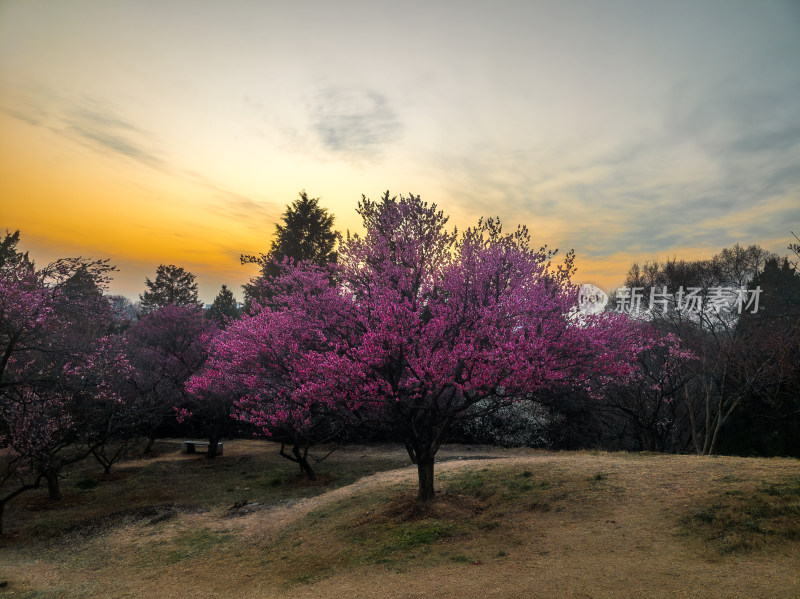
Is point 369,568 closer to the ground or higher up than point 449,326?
closer to the ground

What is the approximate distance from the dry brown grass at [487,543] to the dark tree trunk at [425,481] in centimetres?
34

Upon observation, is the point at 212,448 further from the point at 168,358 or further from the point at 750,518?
the point at 750,518

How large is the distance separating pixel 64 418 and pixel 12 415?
166 centimetres

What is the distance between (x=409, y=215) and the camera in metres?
12.7

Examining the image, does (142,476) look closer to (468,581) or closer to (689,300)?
(468,581)

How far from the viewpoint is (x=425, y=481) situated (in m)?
11.6

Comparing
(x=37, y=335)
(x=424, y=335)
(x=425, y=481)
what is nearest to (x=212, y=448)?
(x=37, y=335)

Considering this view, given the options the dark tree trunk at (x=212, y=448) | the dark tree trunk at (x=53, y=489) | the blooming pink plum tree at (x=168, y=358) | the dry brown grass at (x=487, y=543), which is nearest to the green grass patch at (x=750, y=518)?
the dry brown grass at (x=487, y=543)

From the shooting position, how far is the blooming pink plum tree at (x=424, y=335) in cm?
968

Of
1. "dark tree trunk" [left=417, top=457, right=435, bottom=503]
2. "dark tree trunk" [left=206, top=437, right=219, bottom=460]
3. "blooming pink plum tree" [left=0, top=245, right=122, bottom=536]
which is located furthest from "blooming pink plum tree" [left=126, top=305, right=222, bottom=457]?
"dark tree trunk" [left=417, top=457, right=435, bottom=503]

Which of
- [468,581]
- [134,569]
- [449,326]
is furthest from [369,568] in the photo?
[134,569]

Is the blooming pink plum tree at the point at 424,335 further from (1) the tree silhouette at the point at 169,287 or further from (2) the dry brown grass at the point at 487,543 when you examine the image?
(1) the tree silhouette at the point at 169,287

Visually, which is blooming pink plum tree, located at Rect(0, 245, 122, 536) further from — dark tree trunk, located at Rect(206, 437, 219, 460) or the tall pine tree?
the tall pine tree

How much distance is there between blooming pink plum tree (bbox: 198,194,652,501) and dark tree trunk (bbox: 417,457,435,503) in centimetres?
3
